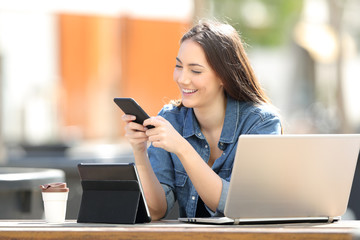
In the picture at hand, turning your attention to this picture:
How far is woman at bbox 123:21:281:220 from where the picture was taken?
9.64 feet

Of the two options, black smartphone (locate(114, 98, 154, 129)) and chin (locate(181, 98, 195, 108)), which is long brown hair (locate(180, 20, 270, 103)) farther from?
black smartphone (locate(114, 98, 154, 129))

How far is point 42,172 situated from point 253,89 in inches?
56.0

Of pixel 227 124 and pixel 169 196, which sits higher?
pixel 227 124

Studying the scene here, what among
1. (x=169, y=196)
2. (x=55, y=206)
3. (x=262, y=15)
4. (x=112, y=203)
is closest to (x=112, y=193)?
(x=112, y=203)

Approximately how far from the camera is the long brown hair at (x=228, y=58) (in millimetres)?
2992

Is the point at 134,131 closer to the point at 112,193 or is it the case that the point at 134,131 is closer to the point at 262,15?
the point at 112,193

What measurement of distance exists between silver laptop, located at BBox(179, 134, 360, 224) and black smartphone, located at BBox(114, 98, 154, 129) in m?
0.38

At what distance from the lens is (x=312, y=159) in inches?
94.9

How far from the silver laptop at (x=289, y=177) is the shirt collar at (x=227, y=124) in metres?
0.58

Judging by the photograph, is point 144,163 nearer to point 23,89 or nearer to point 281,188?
point 281,188

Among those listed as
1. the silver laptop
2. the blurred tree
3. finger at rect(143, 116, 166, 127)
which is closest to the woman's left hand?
finger at rect(143, 116, 166, 127)

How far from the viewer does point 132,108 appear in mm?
Answer: 2611

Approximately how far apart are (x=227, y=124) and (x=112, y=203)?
72 centimetres

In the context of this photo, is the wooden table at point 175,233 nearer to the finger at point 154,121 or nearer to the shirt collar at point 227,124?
the finger at point 154,121
